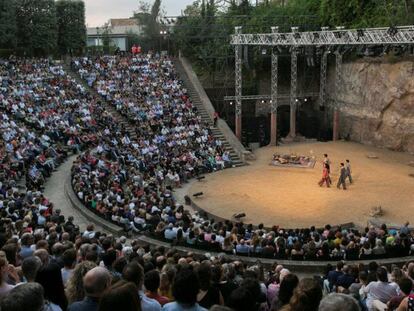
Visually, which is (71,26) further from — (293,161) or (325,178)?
(325,178)

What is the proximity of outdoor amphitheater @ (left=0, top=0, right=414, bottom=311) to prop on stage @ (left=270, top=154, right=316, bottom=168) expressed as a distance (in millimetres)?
141

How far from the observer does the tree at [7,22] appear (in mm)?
37312

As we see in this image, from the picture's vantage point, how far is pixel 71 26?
43.2m

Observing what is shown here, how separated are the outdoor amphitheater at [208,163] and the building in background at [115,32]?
13.5m

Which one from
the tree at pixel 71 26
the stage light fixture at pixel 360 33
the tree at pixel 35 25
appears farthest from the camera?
the tree at pixel 71 26

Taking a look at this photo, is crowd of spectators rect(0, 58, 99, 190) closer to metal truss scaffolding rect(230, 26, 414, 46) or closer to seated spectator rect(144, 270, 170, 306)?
metal truss scaffolding rect(230, 26, 414, 46)

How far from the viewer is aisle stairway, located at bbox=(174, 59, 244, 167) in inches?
1169

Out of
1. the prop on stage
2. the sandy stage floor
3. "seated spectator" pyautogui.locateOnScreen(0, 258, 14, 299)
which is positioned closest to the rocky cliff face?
the sandy stage floor

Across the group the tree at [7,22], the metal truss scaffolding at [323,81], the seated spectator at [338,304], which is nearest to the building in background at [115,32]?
the tree at [7,22]

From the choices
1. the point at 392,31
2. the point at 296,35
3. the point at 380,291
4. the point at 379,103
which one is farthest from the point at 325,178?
the point at 380,291

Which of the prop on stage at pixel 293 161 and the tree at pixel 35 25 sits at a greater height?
the tree at pixel 35 25

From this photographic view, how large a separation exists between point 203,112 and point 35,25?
16.1 meters

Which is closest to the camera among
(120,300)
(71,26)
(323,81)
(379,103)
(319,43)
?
(120,300)

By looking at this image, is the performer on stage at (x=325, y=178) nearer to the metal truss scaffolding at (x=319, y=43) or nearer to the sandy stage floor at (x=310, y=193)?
the sandy stage floor at (x=310, y=193)
